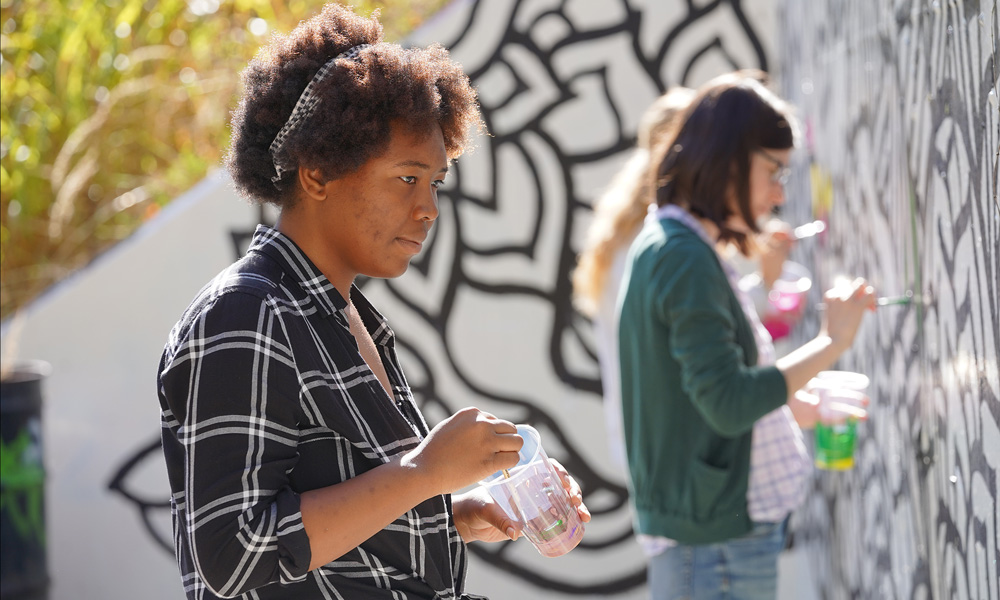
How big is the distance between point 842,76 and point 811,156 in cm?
85

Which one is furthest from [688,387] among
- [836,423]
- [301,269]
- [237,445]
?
[237,445]

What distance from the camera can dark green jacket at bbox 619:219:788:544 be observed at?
2.14 metres

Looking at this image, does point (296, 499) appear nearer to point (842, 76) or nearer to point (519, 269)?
point (842, 76)

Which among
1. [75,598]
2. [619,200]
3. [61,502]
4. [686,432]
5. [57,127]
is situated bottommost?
[75,598]

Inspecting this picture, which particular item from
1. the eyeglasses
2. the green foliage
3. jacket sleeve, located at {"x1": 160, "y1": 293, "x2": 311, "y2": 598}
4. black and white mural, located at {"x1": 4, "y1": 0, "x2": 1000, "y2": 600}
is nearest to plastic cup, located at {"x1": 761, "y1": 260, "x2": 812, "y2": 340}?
black and white mural, located at {"x1": 4, "y1": 0, "x2": 1000, "y2": 600}

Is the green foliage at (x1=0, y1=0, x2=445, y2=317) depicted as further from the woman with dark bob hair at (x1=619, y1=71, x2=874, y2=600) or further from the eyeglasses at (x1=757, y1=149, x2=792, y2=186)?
the eyeglasses at (x1=757, y1=149, x2=792, y2=186)

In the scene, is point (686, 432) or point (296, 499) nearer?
point (296, 499)

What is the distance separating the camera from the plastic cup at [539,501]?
5.24 feet

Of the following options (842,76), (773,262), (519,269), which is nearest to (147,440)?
(519,269)

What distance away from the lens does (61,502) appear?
172 inches

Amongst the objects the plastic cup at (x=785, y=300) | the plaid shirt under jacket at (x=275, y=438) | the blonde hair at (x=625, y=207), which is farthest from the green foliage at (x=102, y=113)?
the plaid shirt under jacket at (x=275, y=438)

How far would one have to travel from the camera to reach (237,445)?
4.02 feet

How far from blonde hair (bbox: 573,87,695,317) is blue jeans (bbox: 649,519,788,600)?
0.85 metres

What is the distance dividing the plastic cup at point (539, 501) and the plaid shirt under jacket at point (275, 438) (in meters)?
0.15
